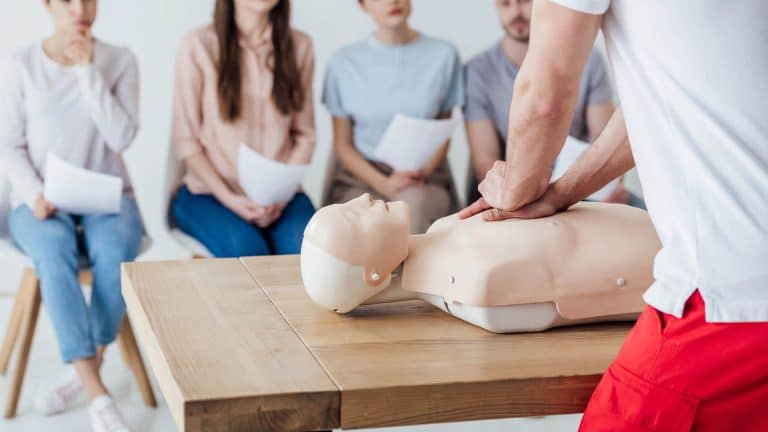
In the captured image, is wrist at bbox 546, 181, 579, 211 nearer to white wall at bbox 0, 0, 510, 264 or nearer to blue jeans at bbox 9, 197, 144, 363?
blue jeans at bbox 9, 197, 144, 363

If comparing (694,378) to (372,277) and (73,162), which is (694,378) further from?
(73,162)

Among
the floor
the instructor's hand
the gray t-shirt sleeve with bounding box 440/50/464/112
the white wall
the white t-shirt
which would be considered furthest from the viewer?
the white wall

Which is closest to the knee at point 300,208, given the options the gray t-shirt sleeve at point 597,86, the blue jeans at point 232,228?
the blue jeans at point 232,228

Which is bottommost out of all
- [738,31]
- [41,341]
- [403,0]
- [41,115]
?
[41,341]

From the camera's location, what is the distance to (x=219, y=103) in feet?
10.9

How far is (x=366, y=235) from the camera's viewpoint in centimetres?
151

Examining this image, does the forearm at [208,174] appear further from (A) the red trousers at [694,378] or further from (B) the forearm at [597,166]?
(A) the red trousers at [694,378]

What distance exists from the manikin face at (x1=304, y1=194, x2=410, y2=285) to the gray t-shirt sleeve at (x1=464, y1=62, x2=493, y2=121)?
6.38ft

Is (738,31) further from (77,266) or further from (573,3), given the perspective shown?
(77,266)

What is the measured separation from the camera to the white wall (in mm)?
3736

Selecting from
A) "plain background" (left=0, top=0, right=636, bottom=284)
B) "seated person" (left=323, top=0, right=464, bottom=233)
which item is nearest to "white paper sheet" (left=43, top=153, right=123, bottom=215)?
"plain background" (left=0, top=0, right=636, bottom=284)

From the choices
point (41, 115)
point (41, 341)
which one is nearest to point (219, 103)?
point (41, 115)

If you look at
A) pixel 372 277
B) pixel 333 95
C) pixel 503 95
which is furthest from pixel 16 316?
pixel 372 277

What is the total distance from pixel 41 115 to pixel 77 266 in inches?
20.5
